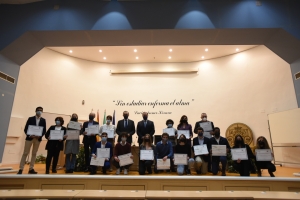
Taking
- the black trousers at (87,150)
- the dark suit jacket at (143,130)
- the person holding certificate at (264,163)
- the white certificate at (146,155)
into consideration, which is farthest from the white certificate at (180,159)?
the black trousers at (87,150)

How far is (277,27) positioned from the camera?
17.6 ft

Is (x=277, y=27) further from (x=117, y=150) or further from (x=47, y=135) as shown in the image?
(x=47, y=135)

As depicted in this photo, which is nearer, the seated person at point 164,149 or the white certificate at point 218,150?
the white certificate at point 218,150

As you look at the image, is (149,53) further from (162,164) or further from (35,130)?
(35,130)

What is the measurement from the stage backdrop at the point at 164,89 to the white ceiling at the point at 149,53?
0.30 meters

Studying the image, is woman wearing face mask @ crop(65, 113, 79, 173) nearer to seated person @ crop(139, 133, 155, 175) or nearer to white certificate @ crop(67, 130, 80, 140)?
white certificate @ crop(67, 130, 80, 140)

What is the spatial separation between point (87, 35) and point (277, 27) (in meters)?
5.29

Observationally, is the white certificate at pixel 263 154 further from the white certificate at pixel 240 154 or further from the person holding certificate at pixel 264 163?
the white certificate at pixel 240 154

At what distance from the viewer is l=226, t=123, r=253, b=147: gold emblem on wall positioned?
331 inches

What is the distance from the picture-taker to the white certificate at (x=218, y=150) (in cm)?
466

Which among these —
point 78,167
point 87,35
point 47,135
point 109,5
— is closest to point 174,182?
point 78,167

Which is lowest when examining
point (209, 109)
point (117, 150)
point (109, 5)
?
point (117, 150)

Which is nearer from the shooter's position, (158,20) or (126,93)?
(158,20)

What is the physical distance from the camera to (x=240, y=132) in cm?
866
